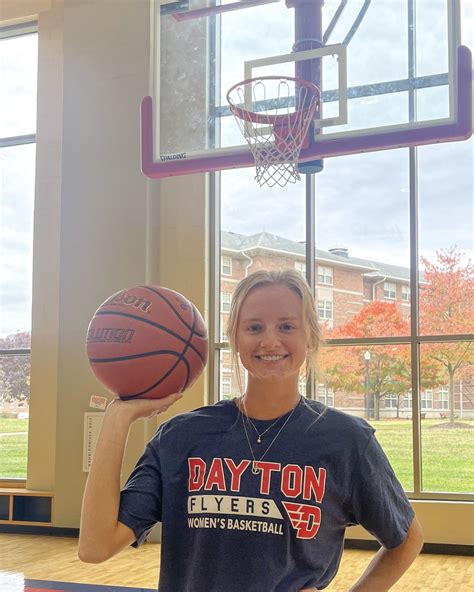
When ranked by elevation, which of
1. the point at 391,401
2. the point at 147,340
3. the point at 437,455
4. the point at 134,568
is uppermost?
the point at 147,340

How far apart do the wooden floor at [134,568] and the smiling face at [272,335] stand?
3486 millimetres

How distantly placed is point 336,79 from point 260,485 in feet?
9.62

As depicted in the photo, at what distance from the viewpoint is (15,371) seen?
7203mm

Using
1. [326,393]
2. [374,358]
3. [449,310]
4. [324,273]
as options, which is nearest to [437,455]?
[374,358]

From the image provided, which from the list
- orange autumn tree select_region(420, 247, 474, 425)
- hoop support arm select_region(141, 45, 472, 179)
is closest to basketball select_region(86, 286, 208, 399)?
hoop support arm select_region(141, 45, 472, 179)

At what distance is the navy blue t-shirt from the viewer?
45.6 inches

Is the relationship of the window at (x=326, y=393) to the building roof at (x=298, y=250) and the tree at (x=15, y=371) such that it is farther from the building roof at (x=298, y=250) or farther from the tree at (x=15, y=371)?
the tree at (x=15, y=371)

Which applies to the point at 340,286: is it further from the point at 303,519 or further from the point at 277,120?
the point at 303,519

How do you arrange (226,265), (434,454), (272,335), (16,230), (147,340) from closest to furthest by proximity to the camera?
(272,335)
(147,340)
(434,454)
(226,265)
(16,230)

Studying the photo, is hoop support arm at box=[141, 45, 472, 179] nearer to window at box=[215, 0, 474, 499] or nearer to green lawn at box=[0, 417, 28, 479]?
window at box=[215, 0, 474, 499]

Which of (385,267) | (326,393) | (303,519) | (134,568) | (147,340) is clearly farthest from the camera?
(326,393)

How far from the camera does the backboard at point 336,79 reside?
12.2ft

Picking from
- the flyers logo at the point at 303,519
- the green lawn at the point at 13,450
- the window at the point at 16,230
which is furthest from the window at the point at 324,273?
the flyers logo at the point at 303,519

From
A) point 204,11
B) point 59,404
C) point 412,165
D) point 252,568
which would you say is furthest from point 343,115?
point 59,404
